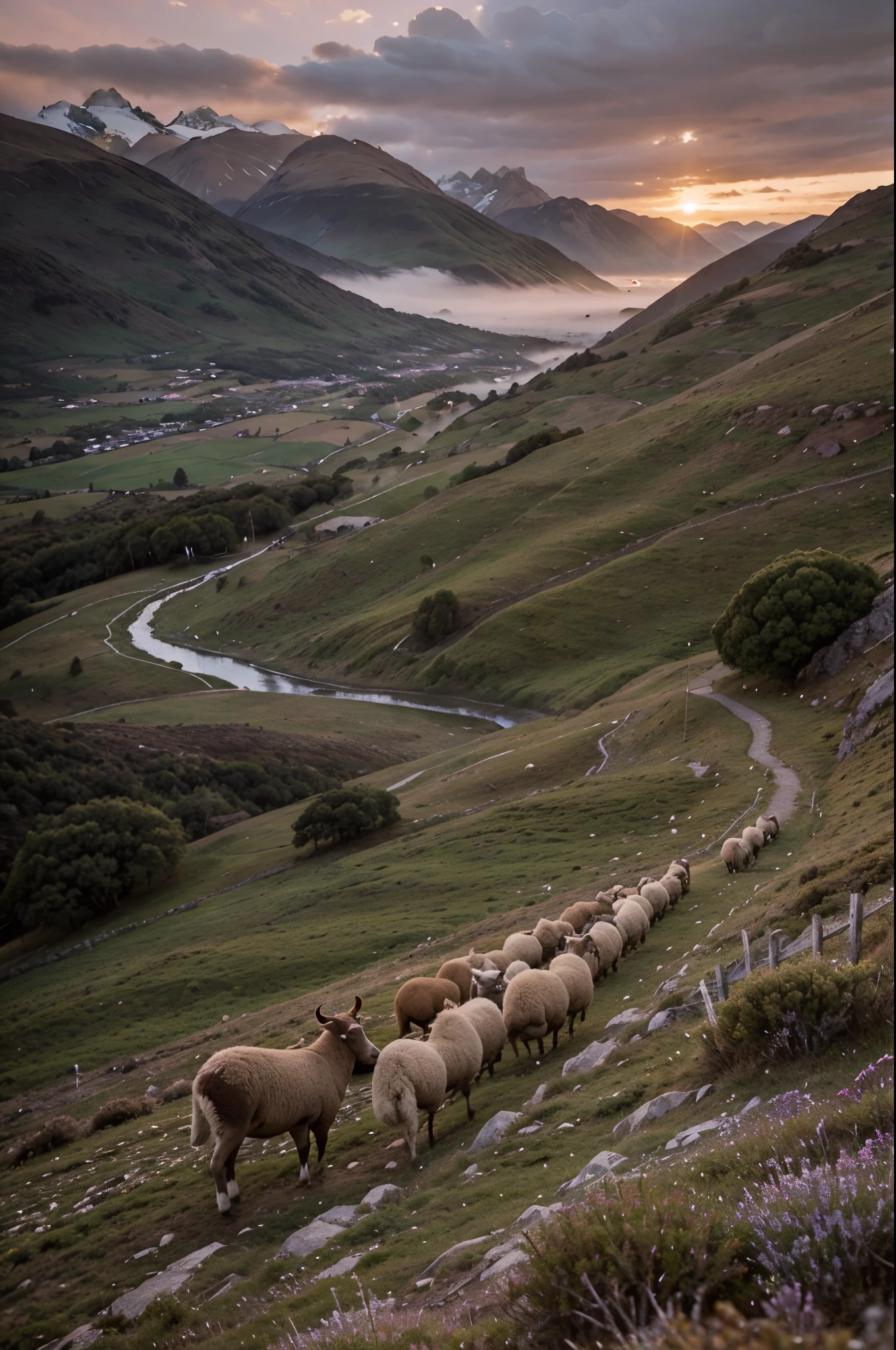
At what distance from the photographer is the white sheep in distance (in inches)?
696

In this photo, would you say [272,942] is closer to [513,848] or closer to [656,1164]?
[513,848]

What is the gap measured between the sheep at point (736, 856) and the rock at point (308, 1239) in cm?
1856

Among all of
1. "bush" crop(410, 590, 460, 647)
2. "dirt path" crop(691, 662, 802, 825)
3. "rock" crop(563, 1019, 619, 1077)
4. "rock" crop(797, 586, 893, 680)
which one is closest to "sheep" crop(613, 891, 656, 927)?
"rock" crop(563, 1019, 619, 1077)

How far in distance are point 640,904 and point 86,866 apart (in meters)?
46.9

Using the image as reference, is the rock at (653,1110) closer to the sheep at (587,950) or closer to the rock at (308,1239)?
the rock at (308,1239)

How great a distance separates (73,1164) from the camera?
2228 centimetres

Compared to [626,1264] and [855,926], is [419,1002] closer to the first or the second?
[855,926]

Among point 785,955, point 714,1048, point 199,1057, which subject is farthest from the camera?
point 199,1057

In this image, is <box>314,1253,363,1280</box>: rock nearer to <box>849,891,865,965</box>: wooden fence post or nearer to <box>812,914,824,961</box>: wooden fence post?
<box>812,914,824,961</box>: wooden fence post

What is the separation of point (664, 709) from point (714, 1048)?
164ft

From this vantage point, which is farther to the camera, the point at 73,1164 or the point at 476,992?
the point at 73,1164

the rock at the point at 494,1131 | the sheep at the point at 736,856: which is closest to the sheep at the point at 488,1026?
the rock at the point at 494,1131

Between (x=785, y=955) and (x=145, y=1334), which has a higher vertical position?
(x=785, y=955)

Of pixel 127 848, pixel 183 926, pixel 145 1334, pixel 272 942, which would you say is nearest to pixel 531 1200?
pixel 145 1334
